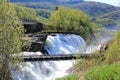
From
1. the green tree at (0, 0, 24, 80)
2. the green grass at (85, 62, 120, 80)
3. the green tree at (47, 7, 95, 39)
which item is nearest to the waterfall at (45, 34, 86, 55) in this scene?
the green tree at (47, 7, 95, 39)

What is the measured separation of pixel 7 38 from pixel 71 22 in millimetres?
77969

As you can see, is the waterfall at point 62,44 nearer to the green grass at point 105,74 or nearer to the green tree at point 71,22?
the green tree at point 71,22

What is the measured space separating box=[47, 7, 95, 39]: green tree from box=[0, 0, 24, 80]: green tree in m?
71.0

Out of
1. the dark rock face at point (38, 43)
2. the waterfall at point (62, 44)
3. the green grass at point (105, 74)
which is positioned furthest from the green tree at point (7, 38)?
the waterfall at point (62, 44)

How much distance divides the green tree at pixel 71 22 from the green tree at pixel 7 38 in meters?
71.0

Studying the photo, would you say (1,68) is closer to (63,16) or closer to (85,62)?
(85,62)

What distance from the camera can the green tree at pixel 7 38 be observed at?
26.2 metres

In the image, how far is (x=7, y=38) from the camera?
26.8m

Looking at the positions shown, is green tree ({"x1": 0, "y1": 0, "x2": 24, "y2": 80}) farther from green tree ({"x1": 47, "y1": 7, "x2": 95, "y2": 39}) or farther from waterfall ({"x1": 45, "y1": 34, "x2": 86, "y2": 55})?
green tree ({"x1": 47, "y1": 7, "x2": 95, "y2": 39})

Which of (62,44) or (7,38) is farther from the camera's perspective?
(62,44)

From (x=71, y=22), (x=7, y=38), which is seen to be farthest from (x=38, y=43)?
(x=71, y=22)

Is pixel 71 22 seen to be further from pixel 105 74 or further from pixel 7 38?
pixel 105 74

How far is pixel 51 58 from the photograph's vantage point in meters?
47.1

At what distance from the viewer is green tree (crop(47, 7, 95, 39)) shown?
101544mm
